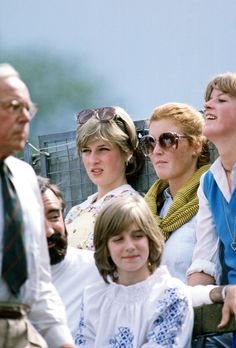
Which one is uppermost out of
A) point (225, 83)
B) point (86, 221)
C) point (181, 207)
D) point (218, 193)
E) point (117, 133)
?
point (225, 83)

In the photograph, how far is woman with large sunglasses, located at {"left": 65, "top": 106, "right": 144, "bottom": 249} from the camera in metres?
6.57

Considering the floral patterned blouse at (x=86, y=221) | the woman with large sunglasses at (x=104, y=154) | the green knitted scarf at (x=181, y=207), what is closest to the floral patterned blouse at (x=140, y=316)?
the green knitted scarf at (x=181, y=207)

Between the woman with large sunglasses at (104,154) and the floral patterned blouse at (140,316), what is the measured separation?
1158mm

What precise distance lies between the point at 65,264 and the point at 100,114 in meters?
1.10

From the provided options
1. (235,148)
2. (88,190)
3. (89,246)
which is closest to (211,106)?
(235,148)

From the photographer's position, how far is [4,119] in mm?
4109

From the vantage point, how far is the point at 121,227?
5.32m

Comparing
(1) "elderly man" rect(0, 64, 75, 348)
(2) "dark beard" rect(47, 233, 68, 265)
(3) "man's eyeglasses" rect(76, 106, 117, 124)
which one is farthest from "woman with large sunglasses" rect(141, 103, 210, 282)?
(1) "elderly man" rect(0, 64, 75, 348)

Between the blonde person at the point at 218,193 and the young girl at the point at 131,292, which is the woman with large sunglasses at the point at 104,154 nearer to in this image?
the blonde person at the point at 218,193

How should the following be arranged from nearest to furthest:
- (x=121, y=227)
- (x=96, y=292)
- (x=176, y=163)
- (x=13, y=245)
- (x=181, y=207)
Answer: (x=13, y=245) < (x=121, y=227) < (x=96, y=292) < (x=181, y=207) < (x=176, y=163)

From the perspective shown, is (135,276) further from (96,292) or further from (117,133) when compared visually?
(117,133)

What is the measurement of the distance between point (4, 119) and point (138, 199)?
1.45 m

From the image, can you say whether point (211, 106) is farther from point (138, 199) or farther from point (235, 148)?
point (138, 199)

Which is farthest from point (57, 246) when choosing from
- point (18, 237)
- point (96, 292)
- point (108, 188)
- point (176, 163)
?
point (18, 237)
